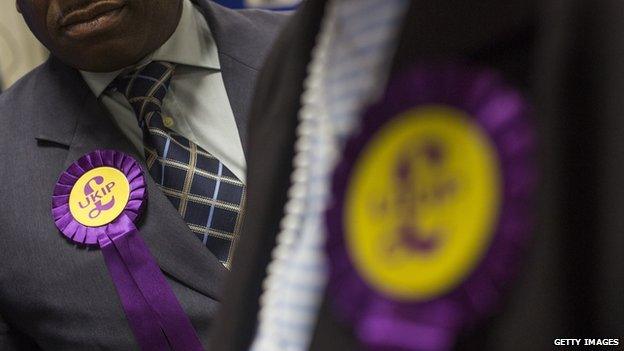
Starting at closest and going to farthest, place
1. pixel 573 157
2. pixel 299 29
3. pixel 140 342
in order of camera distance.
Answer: pixel 573 157
pixel 299 29
pixel 140 342

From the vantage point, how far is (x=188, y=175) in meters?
1.04

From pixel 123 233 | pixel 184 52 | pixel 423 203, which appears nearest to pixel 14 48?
pixel 184 52

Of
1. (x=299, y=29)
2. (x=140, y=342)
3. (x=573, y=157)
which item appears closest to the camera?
(x=573, y=157)

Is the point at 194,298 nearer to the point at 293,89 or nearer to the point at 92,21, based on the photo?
the point at 92,21

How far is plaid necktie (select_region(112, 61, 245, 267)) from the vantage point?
3.36 feet

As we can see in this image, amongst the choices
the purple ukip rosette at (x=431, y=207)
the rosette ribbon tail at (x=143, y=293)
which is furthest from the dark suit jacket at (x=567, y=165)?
the rosette ribbon tail at (x=143, y=293)

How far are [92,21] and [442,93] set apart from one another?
742 mm

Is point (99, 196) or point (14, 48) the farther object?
point (14, 48)

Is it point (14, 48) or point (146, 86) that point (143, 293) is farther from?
point (14, 48)

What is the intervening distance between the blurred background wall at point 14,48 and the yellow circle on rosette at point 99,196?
3.33 ft

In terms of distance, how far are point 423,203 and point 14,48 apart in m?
1.78

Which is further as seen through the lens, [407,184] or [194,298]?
[194,298]

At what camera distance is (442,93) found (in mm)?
372

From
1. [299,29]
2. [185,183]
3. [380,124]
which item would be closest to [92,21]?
[185,183]
